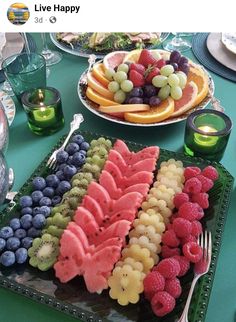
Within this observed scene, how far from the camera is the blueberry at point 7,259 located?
2.42 ft

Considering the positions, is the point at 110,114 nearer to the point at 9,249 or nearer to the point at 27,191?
the point at 27,191

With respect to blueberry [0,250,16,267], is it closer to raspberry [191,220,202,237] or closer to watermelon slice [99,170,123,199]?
watermelon slice [99,170,123,199]

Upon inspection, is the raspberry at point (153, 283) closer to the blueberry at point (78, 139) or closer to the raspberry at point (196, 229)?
the raspberry at point (196, 229)

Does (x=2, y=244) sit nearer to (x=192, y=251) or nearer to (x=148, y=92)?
(x=192, y=251)

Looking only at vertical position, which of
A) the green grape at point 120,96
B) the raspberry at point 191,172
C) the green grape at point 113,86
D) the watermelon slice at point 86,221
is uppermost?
the green grape at point 113,86

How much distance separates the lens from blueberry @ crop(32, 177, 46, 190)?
87 cm

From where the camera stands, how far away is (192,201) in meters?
0.82


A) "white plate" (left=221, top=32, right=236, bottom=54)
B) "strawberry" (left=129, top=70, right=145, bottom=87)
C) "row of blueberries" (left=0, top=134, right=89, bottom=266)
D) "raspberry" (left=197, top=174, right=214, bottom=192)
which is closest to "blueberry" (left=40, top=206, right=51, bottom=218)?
"row of blueberries" (left=0, top=134, right=89, bottom=266)

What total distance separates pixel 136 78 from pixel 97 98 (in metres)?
0.12

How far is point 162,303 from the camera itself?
65 centimetres

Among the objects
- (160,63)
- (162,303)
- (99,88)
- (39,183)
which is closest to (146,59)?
(160,63)

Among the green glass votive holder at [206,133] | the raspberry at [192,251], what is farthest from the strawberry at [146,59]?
the raspberry at [192,251]

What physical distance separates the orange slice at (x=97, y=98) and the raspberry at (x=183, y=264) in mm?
485

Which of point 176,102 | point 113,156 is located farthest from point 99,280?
point 176,102
